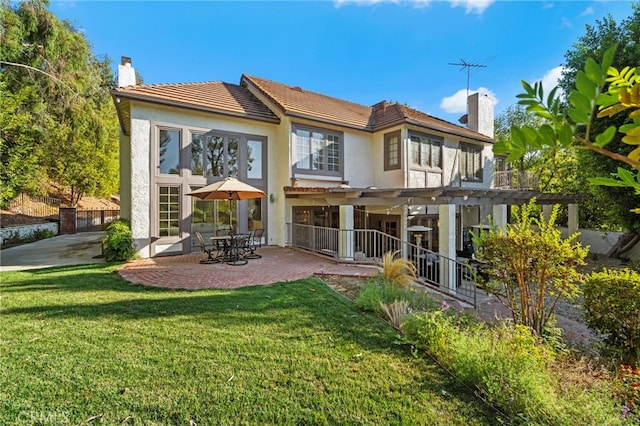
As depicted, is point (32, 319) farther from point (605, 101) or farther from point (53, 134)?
point (53, 134)

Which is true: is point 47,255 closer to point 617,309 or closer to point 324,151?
point 324,151

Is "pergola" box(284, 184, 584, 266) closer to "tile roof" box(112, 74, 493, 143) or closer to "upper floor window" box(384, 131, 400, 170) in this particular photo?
"upper floor window" box(384, 131, 400, 170)

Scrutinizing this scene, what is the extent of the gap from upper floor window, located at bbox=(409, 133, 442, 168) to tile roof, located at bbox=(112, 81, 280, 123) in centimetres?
697

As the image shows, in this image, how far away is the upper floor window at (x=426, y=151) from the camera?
15.4 m

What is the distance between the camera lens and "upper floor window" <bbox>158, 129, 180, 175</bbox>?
39.2 feet

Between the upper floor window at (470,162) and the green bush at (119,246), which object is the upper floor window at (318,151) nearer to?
the green bush at (119,246)

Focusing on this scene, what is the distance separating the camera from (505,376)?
374 cm

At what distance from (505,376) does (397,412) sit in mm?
1488

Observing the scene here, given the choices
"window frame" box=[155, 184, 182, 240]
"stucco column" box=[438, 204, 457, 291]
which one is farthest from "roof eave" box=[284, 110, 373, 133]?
"stucco column" box=[438, 204, 457, 291]

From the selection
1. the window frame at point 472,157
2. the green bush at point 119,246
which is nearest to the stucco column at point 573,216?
the window frame at point 472,157

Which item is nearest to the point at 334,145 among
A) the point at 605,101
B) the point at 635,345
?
the point at 635,345

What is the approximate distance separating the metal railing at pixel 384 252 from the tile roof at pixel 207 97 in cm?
548

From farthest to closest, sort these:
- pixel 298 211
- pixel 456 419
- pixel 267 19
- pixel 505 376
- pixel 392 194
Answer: pixel 298 211
pixel 267 19
pixel 392 194
pixel 505 376
pixel 456 419
